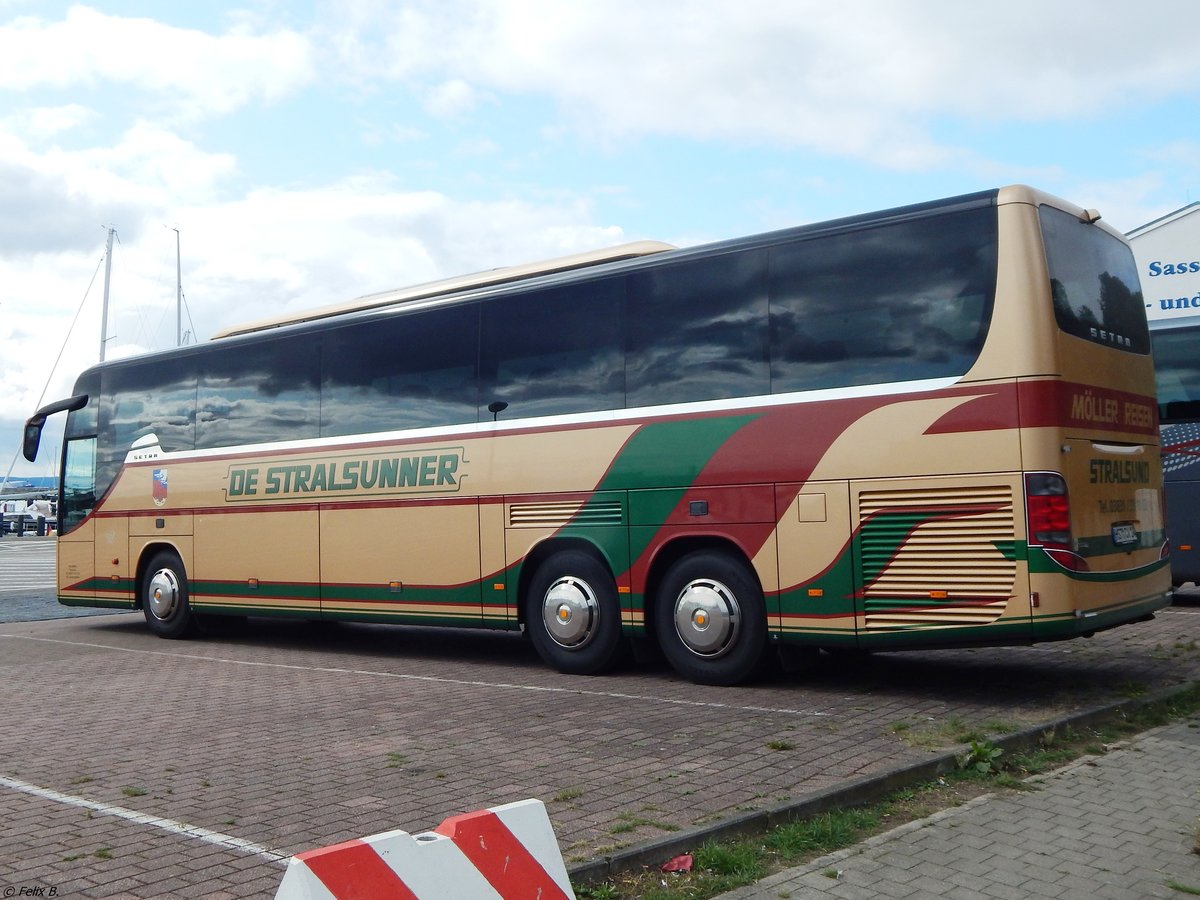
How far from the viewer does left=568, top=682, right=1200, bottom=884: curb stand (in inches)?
188

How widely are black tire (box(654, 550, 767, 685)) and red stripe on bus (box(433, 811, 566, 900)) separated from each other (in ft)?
19.7

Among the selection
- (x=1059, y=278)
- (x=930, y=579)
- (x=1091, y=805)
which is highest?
(x=1059, y=278)

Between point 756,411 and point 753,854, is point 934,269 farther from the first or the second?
point 753,854

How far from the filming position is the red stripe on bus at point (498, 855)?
345 centimetres

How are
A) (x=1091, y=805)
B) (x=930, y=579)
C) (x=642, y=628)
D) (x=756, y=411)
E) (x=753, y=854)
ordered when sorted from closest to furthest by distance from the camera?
(x=753, y=854) < (x=1091, y=805) < (x=930, y=579) < (x=756, y=411) < (x=642, y=628)

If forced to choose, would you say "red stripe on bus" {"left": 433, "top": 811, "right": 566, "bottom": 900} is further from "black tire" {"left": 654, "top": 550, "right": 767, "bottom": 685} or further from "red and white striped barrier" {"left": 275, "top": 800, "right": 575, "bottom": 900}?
"black tire" {"left": 654, "top": 550, "right": 767, "bottom": 685}

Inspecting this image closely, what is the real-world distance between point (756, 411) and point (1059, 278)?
2372 millimetres

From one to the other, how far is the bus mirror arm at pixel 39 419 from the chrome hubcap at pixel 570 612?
8550mm

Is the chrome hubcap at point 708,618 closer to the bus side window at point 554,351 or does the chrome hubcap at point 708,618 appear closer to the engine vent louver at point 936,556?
the engine vent louver at point 936,556

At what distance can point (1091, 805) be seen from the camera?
5902 mm

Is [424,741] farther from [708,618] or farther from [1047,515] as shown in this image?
[1047,515]

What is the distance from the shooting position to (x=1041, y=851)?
5.16 metres

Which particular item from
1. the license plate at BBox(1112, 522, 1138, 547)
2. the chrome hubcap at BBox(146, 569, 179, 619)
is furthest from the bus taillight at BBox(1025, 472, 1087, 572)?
the chrome hubcap at BBox(146, 569, 179, 619)

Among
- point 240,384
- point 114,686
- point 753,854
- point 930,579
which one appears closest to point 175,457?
point 240,384
